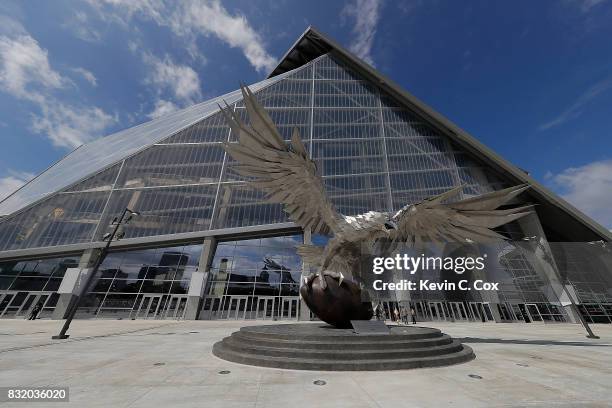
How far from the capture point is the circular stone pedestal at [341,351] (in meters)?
5.72

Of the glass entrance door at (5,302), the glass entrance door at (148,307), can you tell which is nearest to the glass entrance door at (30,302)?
the glass entrance door at (5,302)

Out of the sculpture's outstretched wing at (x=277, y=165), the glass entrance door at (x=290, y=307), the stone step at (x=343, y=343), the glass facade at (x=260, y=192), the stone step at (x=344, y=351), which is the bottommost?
the stone step at (x=344, y=351)

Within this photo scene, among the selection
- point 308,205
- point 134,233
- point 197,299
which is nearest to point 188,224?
point 134,233

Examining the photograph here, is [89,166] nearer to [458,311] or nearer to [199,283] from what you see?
[199,283]

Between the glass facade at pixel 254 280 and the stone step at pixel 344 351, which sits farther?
the glass facade at pixel 254 280

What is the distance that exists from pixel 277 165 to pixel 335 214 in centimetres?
246

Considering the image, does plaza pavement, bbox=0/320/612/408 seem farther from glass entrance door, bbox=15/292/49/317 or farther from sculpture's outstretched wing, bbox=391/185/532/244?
glass entrance door, bbox=15/292/49/317

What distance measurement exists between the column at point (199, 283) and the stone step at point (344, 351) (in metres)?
18.1

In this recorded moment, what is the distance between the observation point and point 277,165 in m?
7.98

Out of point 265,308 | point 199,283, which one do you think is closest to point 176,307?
point 199,283

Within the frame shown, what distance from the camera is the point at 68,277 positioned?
2239 centimetres

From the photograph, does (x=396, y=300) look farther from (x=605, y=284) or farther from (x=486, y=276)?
(x=605, y=284)

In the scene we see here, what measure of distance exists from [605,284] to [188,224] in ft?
145

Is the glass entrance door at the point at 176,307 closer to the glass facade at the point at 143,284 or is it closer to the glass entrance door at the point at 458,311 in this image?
the glass facade at the point at 143,284
